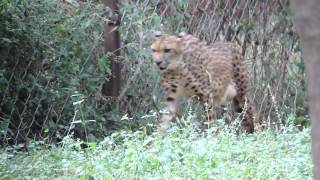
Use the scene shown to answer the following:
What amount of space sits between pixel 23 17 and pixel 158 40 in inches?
51.0

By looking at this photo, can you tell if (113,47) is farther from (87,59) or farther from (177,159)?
(177,159)

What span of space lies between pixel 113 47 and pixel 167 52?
55 cm

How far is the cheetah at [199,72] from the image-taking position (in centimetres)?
791

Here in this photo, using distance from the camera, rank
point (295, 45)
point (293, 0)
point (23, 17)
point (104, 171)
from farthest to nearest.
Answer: point (295, 45) → point (23, 17) → point (104, 171) → point (293, 0)

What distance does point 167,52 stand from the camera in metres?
7.93

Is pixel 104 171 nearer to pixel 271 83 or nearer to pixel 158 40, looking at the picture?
pixel 158 40

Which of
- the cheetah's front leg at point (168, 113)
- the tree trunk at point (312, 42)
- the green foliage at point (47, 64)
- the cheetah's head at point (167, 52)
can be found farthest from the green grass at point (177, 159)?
the tree trunk at point (312, 42)

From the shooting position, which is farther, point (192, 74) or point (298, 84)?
point (298, 84)

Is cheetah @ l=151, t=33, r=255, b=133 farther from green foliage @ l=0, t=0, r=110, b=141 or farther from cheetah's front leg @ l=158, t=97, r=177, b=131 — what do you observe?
green foliage @ l=0, t=0, r=110, b=141

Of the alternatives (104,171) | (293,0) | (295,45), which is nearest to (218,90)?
(295,45)

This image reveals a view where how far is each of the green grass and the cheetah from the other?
5.44ft

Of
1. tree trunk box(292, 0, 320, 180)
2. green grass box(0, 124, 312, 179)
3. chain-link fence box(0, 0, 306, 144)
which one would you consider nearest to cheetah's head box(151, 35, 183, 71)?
chain-link fence box(0, 0, 306, 144)

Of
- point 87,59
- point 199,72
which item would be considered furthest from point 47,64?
point 199,72

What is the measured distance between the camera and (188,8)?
28.6 ft
